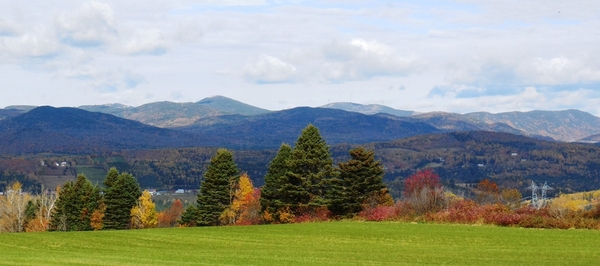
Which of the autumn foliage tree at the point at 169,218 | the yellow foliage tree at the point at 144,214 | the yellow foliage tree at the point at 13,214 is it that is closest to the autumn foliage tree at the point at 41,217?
the yellow foliage tree at the point at 13,214

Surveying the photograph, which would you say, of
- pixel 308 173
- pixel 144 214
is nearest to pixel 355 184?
pixel 308 173

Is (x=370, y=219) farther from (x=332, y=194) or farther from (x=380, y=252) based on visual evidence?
(x=380, y=252)

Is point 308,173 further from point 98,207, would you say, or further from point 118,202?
point 98,207

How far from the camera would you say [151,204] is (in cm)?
8494

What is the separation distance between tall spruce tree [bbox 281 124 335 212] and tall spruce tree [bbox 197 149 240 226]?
987cm

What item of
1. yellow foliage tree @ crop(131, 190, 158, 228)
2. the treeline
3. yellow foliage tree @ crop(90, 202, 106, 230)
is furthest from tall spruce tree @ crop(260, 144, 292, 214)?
yellow foliage tree @ crop(90, 202, 106, 230)

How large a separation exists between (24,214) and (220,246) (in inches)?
2952

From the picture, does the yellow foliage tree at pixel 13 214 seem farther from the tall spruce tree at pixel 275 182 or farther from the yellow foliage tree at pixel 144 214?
the tall spruce tree at pixel 275 182

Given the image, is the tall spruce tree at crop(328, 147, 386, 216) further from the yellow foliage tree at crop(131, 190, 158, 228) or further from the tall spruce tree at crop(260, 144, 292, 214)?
the yellow foliage tree at crop(131, 190, 158, 228)

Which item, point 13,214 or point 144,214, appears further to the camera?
point 13,214

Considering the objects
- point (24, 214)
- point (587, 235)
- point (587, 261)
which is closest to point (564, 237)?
point (587, 235)

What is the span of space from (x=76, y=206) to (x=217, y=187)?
81.0 feet

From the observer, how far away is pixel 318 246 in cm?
3381

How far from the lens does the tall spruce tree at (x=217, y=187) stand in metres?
67.6
